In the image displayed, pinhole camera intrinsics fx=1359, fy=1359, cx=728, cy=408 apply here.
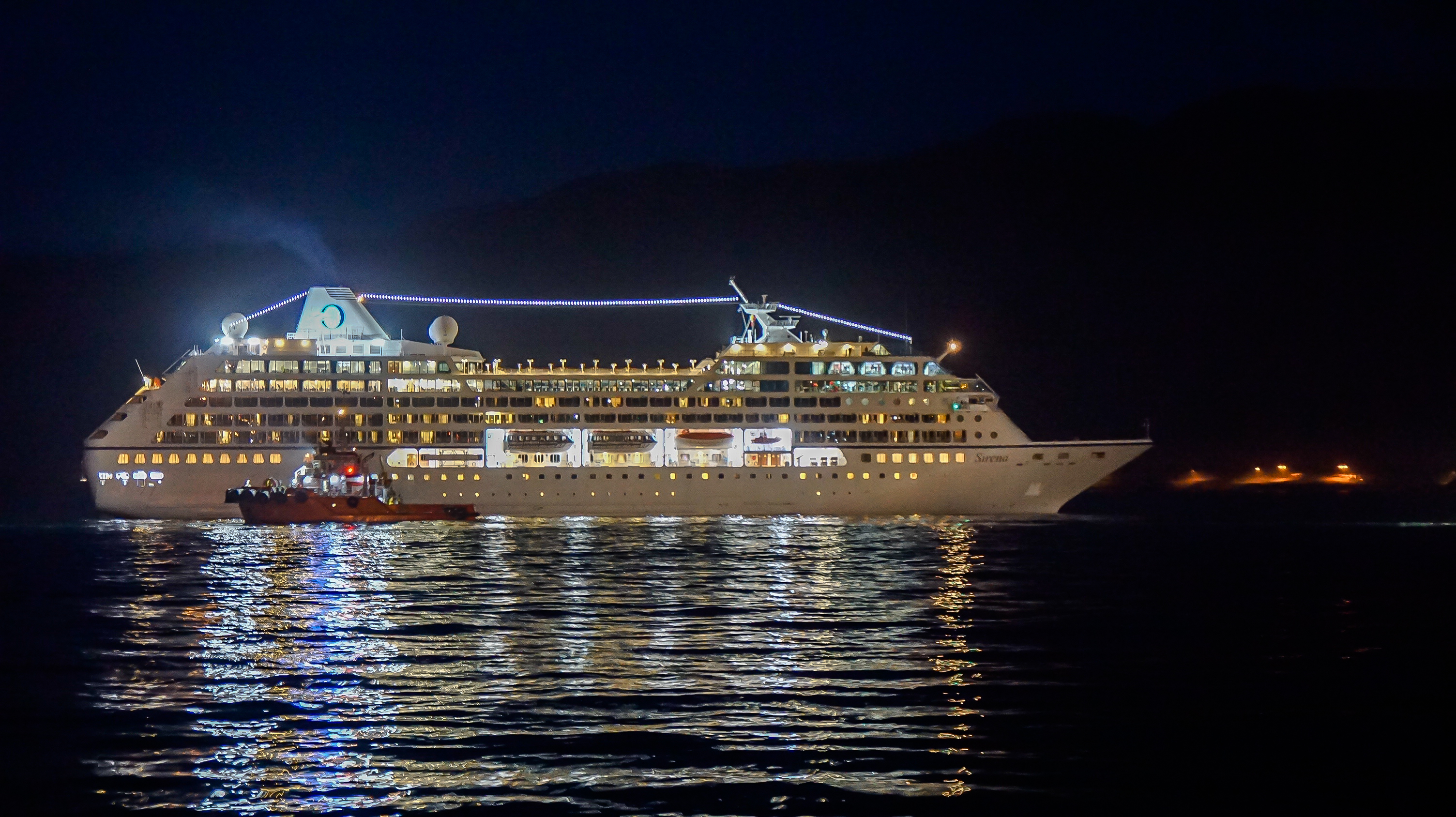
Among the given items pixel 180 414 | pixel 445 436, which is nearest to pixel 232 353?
pixel 180 414

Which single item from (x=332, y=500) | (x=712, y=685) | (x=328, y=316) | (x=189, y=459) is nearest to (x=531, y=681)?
(x=712, y=685)

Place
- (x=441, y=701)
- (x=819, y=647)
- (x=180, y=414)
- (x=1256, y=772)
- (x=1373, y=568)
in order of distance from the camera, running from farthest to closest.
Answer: (x=180, y=414) → (x=1373, y=568) → (x=819, y=647) → (x=441, y=701) → (x=1256, y=772)

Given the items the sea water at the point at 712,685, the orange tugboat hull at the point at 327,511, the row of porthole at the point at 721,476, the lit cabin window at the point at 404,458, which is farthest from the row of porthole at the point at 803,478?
the sea water at the point at 712,685

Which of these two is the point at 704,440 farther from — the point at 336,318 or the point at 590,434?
the point at 336,318

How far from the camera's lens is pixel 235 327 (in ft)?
233

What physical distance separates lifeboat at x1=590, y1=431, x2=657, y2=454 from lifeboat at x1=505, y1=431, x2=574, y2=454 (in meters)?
1.40

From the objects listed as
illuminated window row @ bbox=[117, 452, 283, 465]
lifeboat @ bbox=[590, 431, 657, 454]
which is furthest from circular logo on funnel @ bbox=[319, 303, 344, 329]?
lifeboat @ bbox=[590, 431, 657, 454]

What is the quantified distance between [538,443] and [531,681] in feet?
162

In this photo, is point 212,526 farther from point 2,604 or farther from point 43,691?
point 43,691

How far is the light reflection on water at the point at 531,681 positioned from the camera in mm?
14695

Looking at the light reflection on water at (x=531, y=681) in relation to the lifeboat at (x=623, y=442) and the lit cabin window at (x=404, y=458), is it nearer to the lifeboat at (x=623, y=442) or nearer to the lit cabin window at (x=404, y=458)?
the lifeboat at (x=623, y=442)

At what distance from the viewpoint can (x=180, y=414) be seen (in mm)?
68250

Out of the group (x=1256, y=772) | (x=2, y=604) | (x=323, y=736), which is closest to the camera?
(x=1256, y=772)

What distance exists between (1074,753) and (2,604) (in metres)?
25.4
